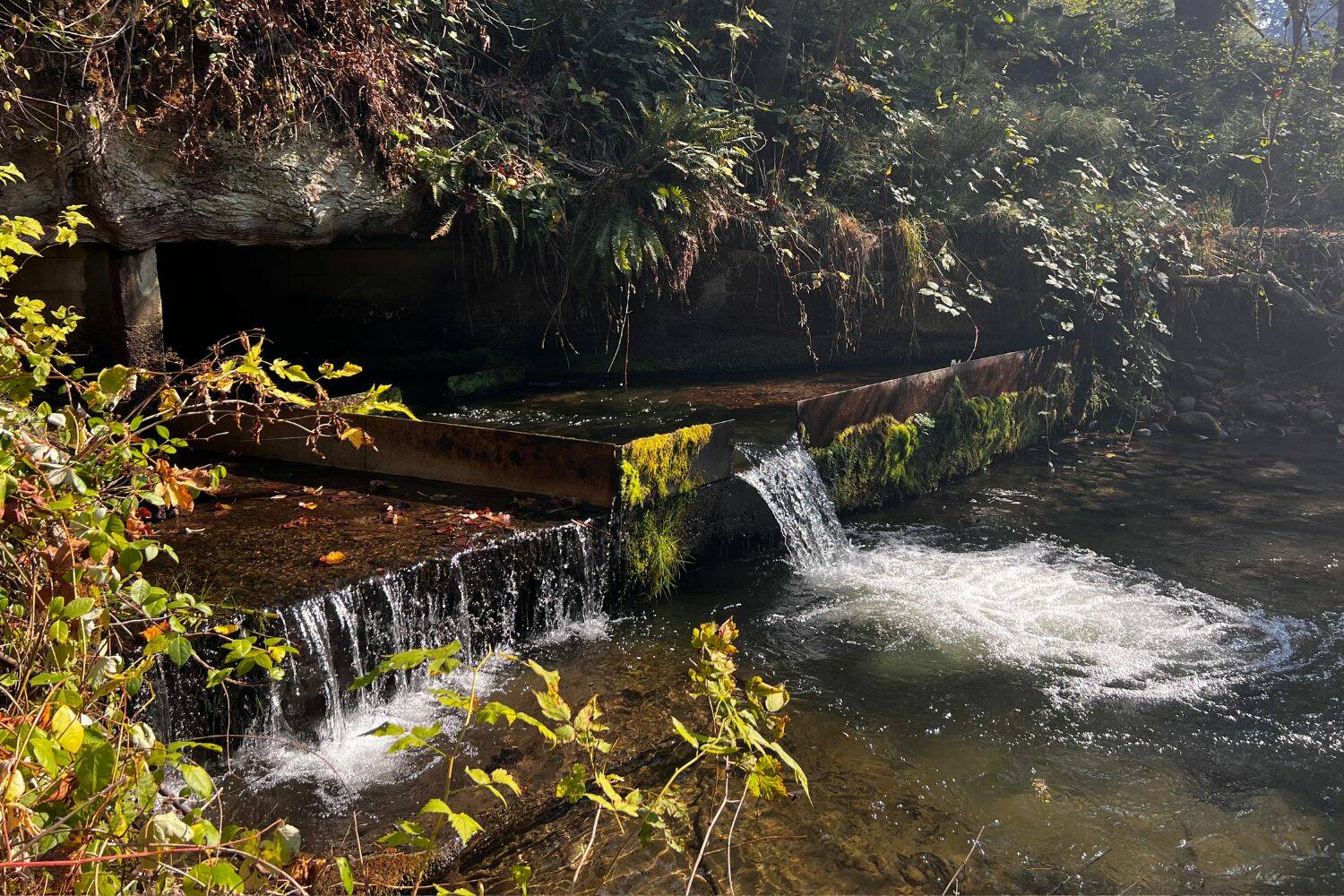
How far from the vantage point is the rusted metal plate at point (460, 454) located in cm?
630

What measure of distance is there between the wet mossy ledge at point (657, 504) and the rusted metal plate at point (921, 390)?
146cm

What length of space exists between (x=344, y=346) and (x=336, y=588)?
5040mm

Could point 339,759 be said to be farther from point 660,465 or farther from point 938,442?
point 938,442

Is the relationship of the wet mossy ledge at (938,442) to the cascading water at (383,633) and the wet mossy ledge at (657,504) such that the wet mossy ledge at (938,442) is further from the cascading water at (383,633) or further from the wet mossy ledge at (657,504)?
the cascading water at (383,633)

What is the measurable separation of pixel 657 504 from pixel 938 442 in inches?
161

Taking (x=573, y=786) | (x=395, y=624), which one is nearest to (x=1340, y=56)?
(x=395, y=624)

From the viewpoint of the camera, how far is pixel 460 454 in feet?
21.8

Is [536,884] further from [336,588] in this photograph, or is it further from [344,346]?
[344,346]

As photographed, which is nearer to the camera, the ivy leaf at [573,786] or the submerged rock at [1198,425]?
the ivy leaf at [573,786]

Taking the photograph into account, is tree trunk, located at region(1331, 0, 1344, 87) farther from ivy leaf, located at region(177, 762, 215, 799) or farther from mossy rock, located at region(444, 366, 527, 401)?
ivy leaf, located at region(177, 762, 215, 799)

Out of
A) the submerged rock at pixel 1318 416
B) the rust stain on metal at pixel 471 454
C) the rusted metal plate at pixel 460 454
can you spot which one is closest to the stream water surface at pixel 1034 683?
the rust stain on metal at pixel 471 454

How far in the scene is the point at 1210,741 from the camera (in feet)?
15.8

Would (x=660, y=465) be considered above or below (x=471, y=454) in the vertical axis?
below

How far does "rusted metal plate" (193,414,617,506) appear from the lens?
630cm
